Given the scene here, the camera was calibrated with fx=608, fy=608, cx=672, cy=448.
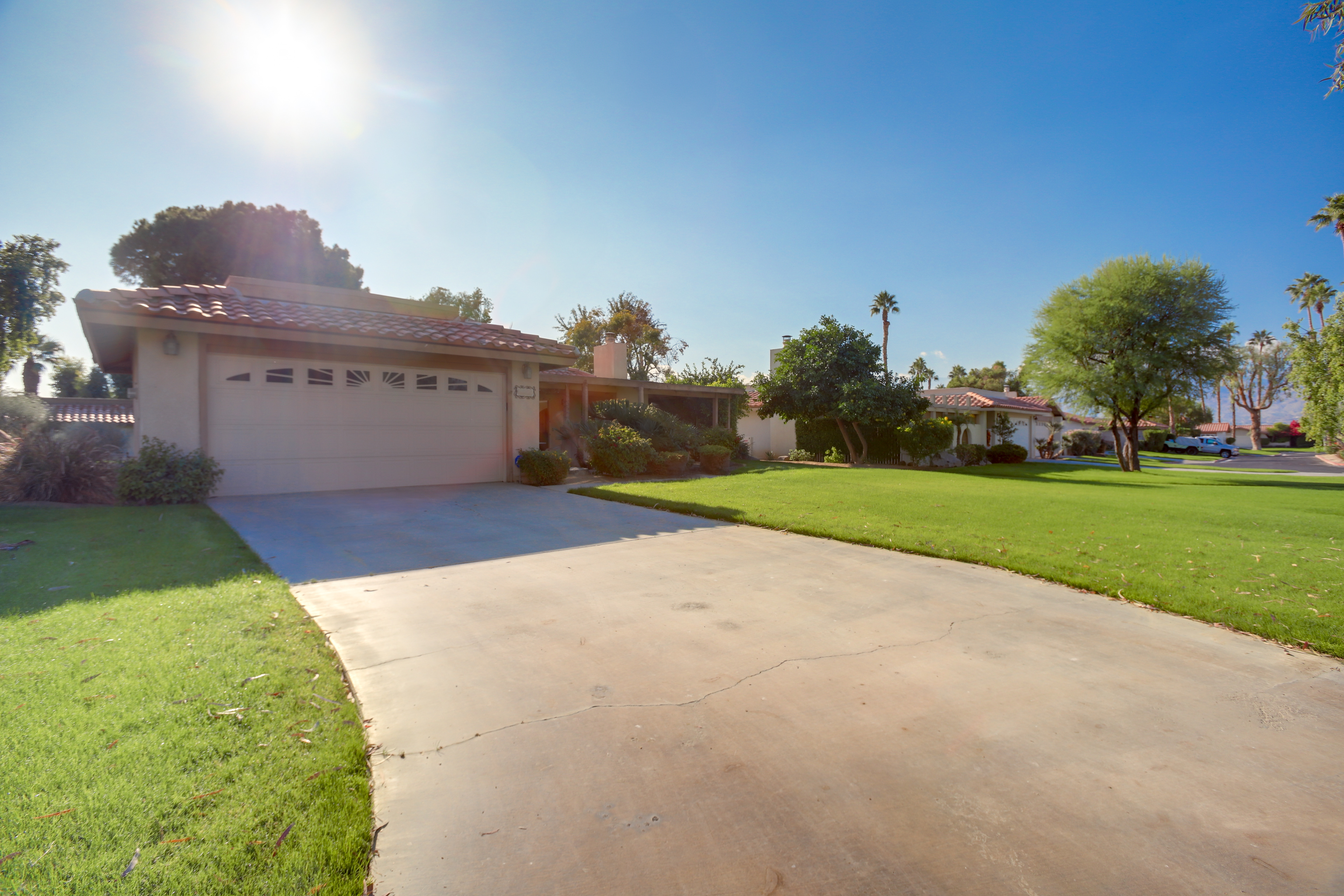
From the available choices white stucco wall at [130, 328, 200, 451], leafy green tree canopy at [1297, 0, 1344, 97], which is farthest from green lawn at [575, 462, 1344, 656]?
white stucco wall at [130, 328, 200, 451]

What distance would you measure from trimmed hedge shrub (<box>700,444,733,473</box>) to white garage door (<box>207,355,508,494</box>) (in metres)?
6.21

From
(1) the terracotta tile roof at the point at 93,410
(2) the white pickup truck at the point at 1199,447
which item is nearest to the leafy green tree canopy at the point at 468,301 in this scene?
(1) the terracotta tile roof at the point at 93,410

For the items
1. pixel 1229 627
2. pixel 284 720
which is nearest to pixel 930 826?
pixel 284 720

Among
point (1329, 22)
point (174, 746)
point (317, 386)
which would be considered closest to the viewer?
point (174, 746)

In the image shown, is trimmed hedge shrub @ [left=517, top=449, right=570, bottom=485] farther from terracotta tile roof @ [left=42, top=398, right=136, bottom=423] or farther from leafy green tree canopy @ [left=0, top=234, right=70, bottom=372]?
leafy green tree canopy @ [left=0, top=234, right=70, bottom=372]

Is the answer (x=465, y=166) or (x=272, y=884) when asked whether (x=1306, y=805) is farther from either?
(x=465, y=166)

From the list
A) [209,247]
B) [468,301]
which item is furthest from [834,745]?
[468,301]

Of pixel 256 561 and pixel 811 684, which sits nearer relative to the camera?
pixel 811 684

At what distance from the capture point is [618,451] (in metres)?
15.1

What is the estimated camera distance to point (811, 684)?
11.0 ft

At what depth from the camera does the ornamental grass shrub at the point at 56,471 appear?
8703 millimetres

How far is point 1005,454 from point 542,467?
77.9 ft

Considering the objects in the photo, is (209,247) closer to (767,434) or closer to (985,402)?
(767,434)

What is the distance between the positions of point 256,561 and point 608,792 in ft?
16.8
